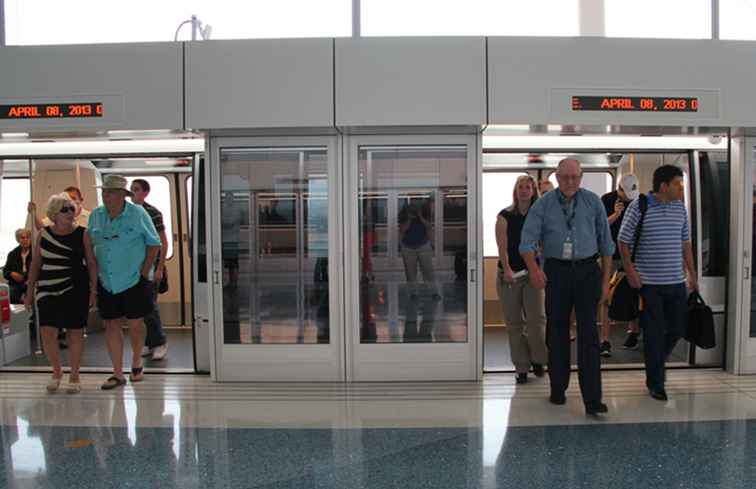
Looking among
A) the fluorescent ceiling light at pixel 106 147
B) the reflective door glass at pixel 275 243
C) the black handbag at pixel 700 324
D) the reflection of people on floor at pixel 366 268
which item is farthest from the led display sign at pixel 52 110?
the black handbag at pixel 700 324

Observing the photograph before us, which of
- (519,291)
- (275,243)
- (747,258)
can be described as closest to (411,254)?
(519,291)

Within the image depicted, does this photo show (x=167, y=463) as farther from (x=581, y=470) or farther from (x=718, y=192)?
(x=718, y=192)

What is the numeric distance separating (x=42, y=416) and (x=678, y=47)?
5649 mm

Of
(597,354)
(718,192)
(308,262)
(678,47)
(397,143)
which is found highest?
(678,47)

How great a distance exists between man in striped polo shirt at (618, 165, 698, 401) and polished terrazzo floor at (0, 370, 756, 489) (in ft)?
Result: 1.30

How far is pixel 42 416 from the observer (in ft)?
14.5

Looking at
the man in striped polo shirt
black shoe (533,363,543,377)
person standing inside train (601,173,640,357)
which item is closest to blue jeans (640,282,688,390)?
the man in striped polo shirt

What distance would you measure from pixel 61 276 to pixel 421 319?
3021mm

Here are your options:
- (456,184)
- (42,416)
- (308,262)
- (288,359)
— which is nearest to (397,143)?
(456,184)

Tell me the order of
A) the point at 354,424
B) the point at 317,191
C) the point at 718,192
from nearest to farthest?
the point at 354,424 → the point at 317,191 → the point at 718,192

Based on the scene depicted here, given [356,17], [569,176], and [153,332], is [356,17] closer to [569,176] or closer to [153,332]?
[569,176]

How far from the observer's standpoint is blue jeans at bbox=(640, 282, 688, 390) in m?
4.65

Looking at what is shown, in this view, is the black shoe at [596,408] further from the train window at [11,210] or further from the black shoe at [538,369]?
the train window at [11,210]

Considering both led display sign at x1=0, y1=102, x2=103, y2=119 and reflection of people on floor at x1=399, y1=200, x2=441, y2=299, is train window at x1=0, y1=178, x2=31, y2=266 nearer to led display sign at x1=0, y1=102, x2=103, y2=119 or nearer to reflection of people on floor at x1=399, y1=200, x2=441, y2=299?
led display sign at x1=0, y1=102, x2=103, y2=119
